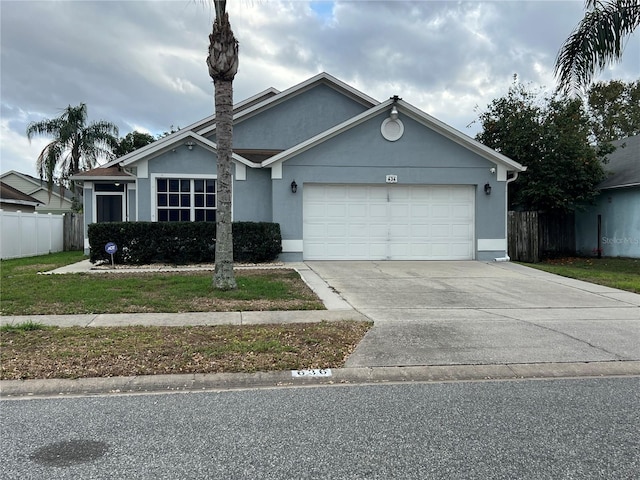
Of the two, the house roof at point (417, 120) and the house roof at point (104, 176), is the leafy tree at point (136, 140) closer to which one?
the house roof at point (104, 176)

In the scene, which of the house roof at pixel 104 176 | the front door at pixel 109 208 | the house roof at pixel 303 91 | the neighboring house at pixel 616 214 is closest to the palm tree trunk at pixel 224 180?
the house roof at pixel 303 91

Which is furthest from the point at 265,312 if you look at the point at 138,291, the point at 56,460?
the point at 56,460

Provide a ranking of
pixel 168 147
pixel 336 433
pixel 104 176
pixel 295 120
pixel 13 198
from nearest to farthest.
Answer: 1. pixel 336 433
2. pixel 168 147
3. pixel 104 176
4. pixel 295 120
5. pixel 13 198

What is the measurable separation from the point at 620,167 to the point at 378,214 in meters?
11.7

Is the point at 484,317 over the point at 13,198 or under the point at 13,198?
under

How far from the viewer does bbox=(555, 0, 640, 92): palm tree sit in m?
12.2

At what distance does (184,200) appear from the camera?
1526 centimetres

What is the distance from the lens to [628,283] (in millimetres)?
11492

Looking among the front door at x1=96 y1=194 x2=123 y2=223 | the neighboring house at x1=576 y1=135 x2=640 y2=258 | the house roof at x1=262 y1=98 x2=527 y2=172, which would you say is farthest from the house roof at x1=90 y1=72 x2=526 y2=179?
the neighboring house at x1=576 y1=135 x2=640 y2=258

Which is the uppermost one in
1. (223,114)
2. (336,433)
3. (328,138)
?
(328,138)

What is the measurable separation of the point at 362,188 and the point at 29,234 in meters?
13.0

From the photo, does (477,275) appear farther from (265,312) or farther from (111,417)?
(111,417)

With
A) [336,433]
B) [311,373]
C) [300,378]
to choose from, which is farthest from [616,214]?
[336,433]

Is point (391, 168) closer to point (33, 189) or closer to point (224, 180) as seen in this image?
point (224, 180)
